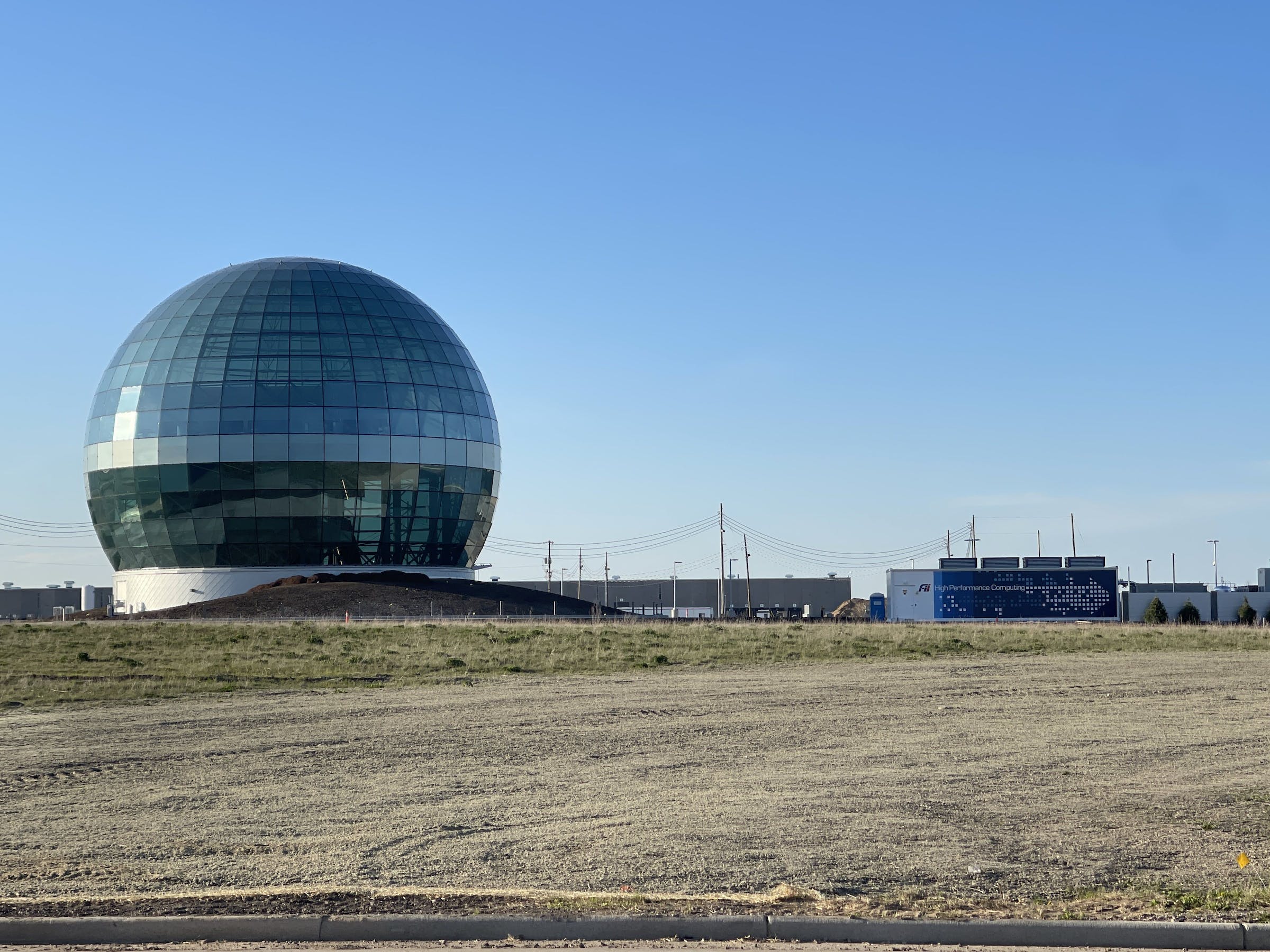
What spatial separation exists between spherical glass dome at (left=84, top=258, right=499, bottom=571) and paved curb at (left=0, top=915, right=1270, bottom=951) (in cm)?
5048

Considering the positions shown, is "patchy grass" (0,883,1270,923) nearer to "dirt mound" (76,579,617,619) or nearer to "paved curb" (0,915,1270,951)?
"paved curb" (0,915,1270,951)

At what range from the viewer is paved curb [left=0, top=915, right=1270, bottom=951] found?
776cm

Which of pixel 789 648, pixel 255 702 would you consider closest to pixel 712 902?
pixel 255 702

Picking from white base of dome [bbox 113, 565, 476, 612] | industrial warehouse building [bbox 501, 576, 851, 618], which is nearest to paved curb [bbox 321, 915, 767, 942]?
white base of dome [bbox 113, 565, 476, 612]

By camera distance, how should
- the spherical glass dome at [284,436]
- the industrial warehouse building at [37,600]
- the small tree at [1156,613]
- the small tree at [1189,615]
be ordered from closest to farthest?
1. the spherical glass dome at [284,436]
2. the small tree at [1189,615]
3. the small tree at [1156,613]
4. the industrial warehouse building at [37,600]

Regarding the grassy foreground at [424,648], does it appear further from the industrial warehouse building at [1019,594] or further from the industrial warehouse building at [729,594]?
the industrial warehouse building at [729,594]

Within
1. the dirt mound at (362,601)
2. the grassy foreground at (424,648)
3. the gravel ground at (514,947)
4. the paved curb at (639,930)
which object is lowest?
the gravel ground at (514,947)

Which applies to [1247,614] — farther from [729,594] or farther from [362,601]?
[362,601]

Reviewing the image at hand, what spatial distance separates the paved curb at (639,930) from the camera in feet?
25.5

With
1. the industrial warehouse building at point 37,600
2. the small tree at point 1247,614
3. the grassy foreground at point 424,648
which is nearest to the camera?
the grassy foreground at point 424,648

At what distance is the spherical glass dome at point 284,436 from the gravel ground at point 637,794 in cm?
3667

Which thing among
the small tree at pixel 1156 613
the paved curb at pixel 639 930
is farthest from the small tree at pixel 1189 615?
the paved curb at pixel 639 930

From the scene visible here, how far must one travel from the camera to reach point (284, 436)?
56844 millimetres

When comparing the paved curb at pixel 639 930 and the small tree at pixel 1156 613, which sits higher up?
the small tree at pixel 1156 613
